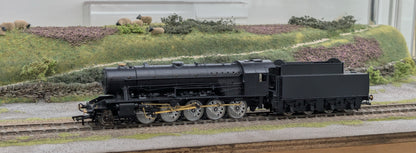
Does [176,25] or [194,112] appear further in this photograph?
[176,25]

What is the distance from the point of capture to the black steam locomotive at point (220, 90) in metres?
16.3

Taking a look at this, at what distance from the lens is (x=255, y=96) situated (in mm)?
17594

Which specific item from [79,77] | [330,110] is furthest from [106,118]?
[330,110]

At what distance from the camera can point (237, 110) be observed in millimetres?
17703

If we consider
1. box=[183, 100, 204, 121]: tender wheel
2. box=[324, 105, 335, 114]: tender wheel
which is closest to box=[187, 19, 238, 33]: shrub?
box=[324, 105, 335, 114]: tender wheel

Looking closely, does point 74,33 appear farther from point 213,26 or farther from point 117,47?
point 213,26

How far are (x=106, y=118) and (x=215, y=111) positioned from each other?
407 cm

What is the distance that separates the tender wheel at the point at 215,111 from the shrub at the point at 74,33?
40.8 ft

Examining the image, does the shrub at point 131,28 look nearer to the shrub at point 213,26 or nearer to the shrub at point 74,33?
the shrub at point 74,33

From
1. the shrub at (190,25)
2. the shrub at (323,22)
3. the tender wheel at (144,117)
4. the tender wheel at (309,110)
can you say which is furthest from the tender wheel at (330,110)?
the shrub at (323,22)

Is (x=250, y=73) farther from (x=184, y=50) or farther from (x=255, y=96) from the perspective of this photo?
(x=184, y=50)

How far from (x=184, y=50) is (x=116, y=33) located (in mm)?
4351

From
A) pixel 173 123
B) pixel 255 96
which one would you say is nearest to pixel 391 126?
pixel 255 96

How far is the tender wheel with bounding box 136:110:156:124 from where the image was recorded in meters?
16.5
